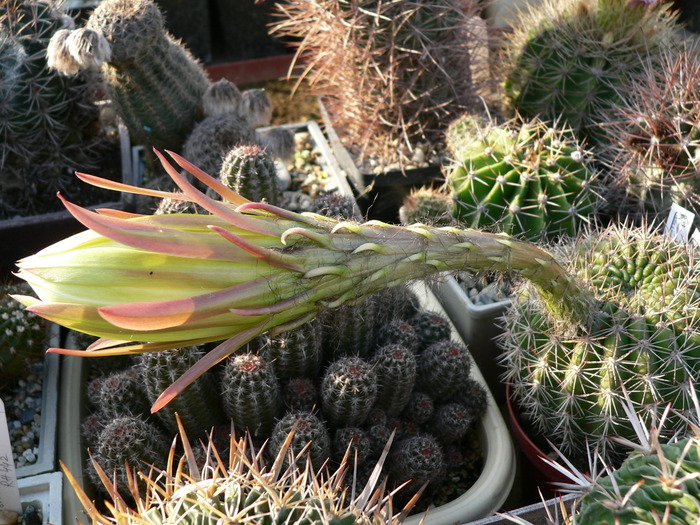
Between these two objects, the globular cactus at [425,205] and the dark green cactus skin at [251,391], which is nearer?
the dark green cactus skin at [251,391]

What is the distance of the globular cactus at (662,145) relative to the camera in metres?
1.45

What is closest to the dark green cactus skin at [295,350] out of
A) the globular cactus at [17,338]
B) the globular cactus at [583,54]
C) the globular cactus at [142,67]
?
the globular cactus at [17,338]

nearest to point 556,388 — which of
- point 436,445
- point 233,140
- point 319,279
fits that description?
point 436,445

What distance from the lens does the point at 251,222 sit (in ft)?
2.51

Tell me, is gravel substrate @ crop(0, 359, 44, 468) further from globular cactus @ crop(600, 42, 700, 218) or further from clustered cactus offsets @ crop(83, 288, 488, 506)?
globular cactus @ crop(600, 42, 700, 218)

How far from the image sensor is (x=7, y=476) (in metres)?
1.16

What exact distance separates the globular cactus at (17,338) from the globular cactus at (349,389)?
2.42ft

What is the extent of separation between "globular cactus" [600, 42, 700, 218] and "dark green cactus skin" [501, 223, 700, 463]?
339 millimetres

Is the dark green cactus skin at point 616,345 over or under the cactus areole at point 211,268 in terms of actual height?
under

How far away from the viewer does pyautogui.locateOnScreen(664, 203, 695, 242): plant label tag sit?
4.60 ft

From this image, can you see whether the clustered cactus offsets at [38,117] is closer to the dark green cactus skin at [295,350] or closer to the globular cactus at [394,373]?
the dark green cactus skin at [295,350]

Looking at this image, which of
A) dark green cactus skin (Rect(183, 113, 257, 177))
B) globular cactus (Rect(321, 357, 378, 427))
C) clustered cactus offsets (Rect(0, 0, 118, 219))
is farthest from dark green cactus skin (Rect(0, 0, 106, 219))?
globular cactus (Rect(321, 357, 378, 427))

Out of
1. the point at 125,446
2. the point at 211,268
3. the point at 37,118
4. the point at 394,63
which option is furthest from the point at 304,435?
the point at 37,118

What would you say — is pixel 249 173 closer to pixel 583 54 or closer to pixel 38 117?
pixel 38 117
